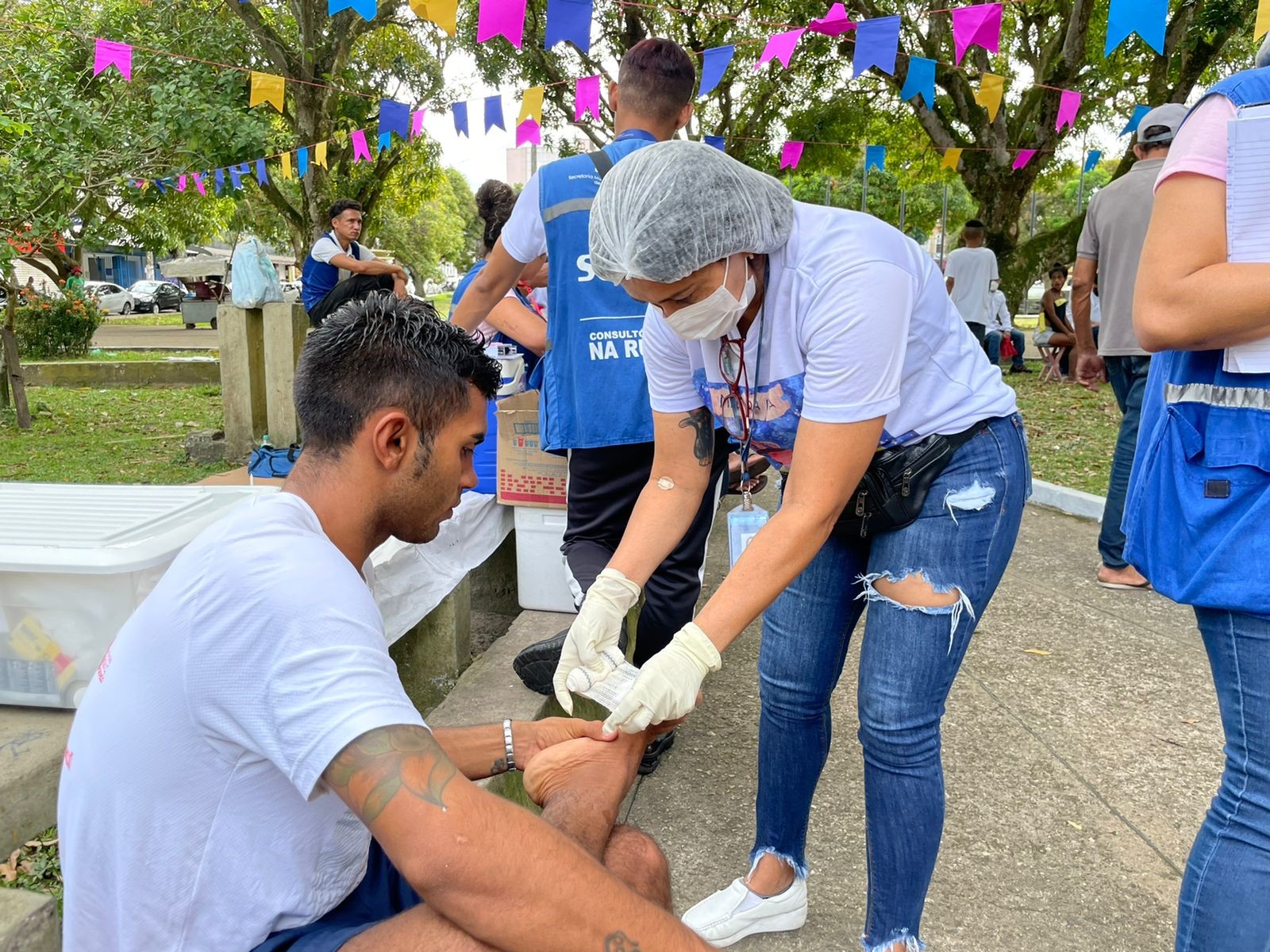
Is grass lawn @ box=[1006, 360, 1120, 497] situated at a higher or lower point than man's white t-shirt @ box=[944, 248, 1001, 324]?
lower

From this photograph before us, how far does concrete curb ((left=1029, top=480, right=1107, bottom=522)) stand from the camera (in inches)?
216

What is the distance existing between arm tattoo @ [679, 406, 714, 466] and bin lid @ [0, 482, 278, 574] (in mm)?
834

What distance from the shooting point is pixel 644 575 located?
6.48 feet

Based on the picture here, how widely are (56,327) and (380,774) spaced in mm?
15399

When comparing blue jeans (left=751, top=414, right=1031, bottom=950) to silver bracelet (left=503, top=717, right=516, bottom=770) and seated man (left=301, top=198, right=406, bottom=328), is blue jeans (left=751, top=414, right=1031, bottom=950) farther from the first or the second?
seated man (left=301, top=198, right=406, bottom=328)

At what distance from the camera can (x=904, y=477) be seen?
1746 mm

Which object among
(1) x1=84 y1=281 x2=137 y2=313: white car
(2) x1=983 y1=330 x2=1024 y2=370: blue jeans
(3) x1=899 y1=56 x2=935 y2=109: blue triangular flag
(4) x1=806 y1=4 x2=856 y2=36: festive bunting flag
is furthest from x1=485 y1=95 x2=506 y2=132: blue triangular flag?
(1) x1=84 y1=281 x2=137 y2=313: white car

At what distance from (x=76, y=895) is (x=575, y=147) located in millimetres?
18011

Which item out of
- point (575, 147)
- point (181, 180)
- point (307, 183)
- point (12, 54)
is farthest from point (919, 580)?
point (575, 147)

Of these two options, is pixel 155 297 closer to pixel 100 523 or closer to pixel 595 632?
pixel 100 523

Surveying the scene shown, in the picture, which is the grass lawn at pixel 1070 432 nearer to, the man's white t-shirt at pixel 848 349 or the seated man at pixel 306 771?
the man's white t-shirt at pixel 848 349

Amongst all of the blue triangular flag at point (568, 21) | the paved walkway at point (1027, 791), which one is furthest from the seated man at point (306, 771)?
the blue triangular flag at point (568, 21)

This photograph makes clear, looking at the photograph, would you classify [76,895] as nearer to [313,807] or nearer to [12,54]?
[313,807]

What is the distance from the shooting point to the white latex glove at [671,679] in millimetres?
1617
